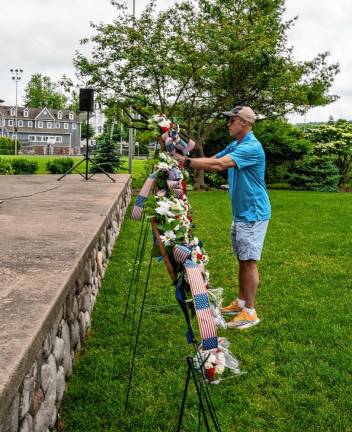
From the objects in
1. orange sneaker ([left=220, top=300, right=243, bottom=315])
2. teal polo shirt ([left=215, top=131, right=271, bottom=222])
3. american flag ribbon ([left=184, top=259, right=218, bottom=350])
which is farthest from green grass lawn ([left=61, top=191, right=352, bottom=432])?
american flag ribbon ([left=184, top=259, right=218, bottom=350])

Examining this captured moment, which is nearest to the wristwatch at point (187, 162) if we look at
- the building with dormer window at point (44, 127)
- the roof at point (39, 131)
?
the building with dormer window at point (44, 127)

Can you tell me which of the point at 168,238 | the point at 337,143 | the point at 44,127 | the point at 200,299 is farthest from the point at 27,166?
the point at 44,127

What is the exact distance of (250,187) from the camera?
4219mm

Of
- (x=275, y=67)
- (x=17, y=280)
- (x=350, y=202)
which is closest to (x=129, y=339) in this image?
(x=17, y=280)

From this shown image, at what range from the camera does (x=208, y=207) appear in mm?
12734

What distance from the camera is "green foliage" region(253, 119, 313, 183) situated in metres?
18.7

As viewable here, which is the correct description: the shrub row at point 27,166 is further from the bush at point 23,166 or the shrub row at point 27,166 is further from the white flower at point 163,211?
the white flower at point 163,211

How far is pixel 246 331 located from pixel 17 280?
2.09 m

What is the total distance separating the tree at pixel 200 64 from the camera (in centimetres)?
1597

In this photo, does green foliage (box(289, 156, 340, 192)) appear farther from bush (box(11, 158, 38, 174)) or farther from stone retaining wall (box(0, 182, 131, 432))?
stone retaining wall (box(0, 182, 131, 432))

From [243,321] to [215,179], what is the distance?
1459 centimetres

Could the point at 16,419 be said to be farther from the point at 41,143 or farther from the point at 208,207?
the point at 41,143

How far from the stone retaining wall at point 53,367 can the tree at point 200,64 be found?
508 inches

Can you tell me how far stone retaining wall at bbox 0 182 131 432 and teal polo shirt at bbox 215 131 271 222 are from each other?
125 centimetres
